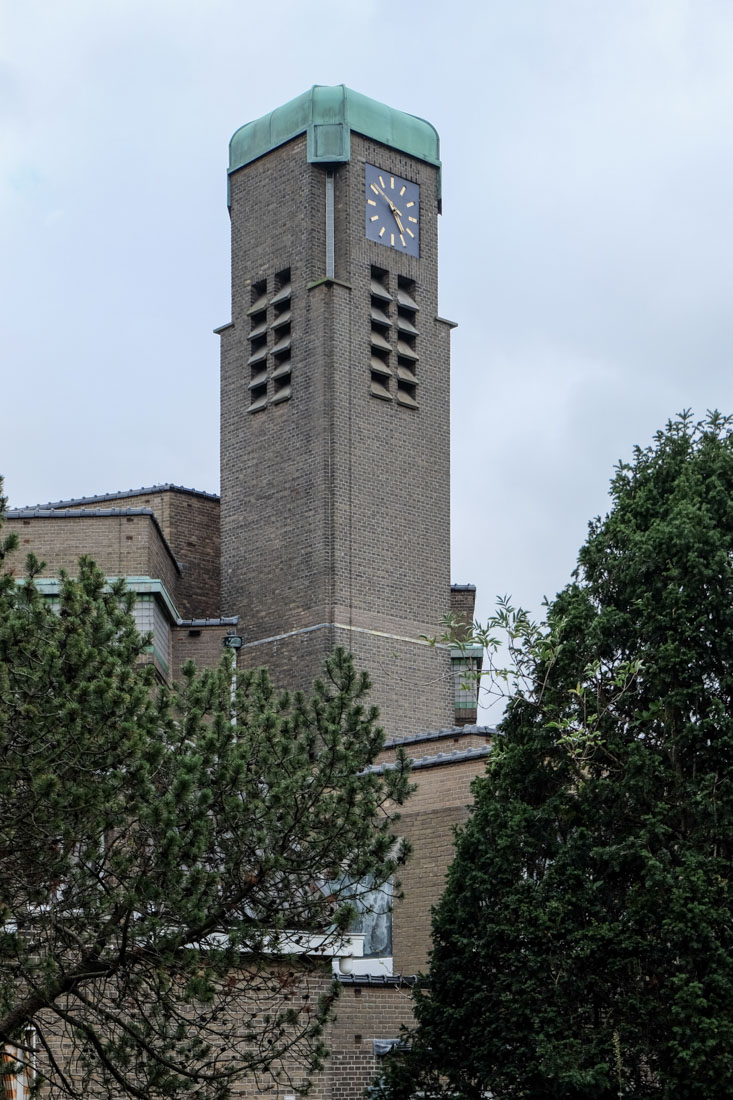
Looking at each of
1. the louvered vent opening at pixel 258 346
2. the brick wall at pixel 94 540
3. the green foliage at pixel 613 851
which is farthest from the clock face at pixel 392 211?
the green foliage at pixel 613 851

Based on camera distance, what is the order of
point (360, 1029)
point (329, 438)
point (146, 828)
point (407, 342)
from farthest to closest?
1. point (407, 342)
2. point (329, 438)
3. point (360, 1029)
4. point (146, 828)

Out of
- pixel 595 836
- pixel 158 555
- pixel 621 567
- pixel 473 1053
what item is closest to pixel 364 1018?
pixel 473 1053

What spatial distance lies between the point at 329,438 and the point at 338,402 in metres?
0.89

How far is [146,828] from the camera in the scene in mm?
14016

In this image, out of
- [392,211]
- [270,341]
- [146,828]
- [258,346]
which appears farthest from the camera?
[258,346]

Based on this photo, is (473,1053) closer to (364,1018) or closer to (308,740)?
(364,1018)

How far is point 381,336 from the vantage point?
4316 cm

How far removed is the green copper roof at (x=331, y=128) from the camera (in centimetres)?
4259

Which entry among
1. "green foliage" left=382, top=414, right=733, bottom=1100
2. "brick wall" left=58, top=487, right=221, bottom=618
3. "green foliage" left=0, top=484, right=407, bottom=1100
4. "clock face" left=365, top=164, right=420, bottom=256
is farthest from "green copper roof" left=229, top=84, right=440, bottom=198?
"green foliage" left=0, top=484, right=407, bottom=1100

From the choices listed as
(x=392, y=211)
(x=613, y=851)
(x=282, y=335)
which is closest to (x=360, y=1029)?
(x=613, y=851)

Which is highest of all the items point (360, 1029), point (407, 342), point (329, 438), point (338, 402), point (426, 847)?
point (407, 342)

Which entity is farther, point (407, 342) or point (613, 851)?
point (407, 342)

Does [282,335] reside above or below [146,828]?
above

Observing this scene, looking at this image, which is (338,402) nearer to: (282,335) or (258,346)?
(282,335)
